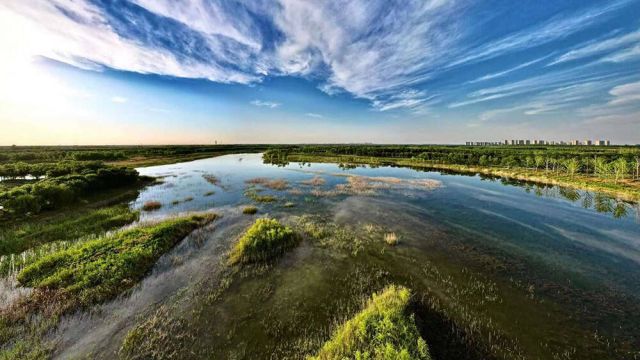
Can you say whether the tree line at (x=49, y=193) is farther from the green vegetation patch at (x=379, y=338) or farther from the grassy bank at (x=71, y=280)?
the green vegetation patch at (x=379, y=338)

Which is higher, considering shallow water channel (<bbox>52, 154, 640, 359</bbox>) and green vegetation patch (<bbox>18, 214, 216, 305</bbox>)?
green vegetation patch (<bbox>18, 214, 216, 305</bbox>)

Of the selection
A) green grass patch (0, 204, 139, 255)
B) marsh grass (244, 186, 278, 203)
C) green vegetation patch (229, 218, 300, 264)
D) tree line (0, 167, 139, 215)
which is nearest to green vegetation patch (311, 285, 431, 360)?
green vegetation patch (229, 218, 300, 264)

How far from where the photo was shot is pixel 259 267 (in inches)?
630

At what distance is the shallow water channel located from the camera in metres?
10.1

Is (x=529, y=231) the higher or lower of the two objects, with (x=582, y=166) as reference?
lower

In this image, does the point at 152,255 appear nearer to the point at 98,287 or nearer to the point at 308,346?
the point at 98,287

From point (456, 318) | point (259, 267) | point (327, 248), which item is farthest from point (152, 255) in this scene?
point (456, 318)

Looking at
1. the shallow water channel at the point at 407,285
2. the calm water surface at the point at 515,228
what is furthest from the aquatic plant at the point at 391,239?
the calm water surface at the point at 515,228

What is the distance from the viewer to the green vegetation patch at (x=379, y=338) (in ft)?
27.2

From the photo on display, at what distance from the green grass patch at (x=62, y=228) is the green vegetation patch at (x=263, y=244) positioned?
13906 millimetres

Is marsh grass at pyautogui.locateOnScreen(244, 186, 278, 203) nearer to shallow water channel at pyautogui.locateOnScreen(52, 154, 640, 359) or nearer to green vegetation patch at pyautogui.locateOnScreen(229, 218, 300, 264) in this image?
shallow water channel at pyautogui.locateOnScreen(52, 154, 640, 359)

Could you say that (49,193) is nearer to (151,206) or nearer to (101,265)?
(151,206)

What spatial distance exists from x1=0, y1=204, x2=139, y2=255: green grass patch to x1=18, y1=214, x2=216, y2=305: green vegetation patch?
4.06 metres

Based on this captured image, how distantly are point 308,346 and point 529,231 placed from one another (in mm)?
26194
